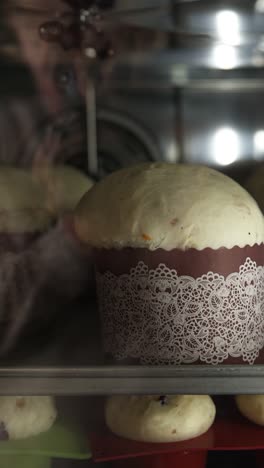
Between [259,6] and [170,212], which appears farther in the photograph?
[259,6]

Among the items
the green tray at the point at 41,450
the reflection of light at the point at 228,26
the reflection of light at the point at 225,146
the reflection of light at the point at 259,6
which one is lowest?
the green tray at the point at 41,450

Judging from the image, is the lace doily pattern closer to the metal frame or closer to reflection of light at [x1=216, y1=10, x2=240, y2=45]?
the metal frame

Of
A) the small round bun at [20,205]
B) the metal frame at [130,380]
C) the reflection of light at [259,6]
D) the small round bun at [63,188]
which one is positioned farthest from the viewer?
the reflection of light at [259,6]

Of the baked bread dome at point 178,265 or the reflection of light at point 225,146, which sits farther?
the reflection of light at point 225,146

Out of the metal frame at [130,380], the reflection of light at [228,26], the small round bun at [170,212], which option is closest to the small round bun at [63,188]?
the small round bun at [170,212]

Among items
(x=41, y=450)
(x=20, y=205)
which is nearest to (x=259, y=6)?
(x=20, y=205)

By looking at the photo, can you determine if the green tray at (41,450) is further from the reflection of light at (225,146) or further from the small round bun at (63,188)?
the reflection of light at (225,146)

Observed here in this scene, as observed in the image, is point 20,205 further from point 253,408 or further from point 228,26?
point 228,26
